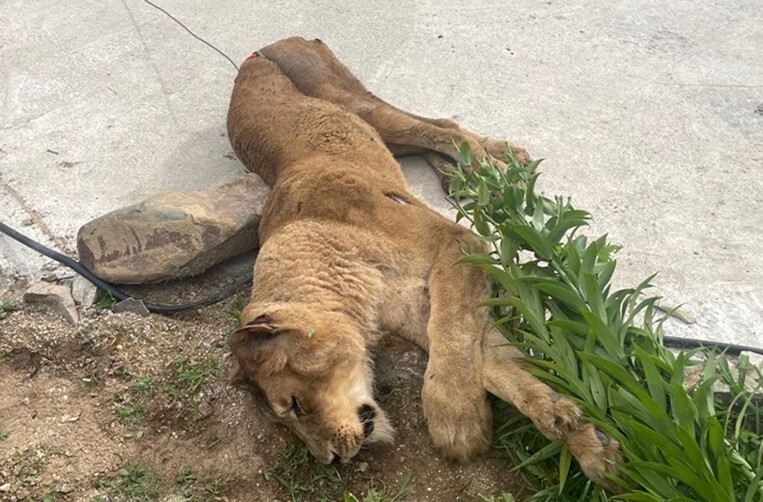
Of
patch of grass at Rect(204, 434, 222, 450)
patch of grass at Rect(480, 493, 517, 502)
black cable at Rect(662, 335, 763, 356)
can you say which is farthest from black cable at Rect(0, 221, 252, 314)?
black cable at Rect(662, 335, 763, 356)

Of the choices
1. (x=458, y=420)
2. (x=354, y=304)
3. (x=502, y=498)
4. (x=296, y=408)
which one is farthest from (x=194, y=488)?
(x=502, y=498)

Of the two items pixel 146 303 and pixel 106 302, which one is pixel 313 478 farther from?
pixel 106 302

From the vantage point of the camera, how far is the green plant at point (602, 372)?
270cm

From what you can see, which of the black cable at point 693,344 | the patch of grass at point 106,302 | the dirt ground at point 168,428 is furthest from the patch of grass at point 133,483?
the black cable at point 693,344

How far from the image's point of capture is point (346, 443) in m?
3.63

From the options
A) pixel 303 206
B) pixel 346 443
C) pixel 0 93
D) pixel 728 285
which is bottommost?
pixel 0 93

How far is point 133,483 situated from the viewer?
3.92m

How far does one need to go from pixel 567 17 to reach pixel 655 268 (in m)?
3.46

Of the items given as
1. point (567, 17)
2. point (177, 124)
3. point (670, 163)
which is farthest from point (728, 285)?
point (177, 124)

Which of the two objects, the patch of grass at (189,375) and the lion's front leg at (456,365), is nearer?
the lion's front leg at (456,365)

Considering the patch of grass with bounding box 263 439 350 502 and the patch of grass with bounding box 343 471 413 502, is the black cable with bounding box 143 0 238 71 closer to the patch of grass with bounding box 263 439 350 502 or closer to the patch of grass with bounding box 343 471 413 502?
the patch of grass with bounding box 263 439 350 502

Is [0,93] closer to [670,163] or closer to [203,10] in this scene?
[203,10]

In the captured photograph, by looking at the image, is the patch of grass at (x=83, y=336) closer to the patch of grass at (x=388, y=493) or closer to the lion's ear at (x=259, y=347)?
the lion's ear at (x=259, y=347)

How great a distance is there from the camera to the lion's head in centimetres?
366
